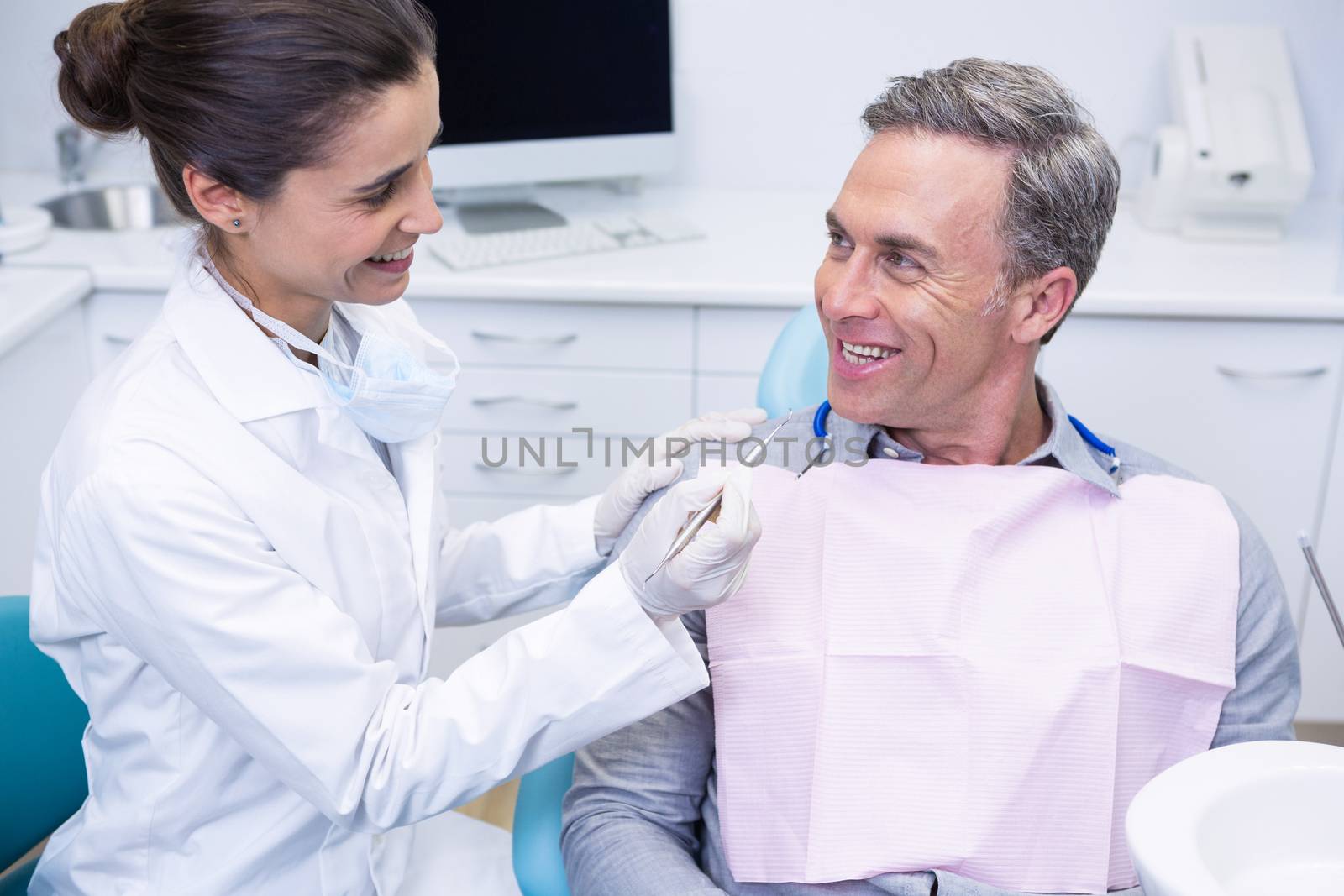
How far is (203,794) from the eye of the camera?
113 cm

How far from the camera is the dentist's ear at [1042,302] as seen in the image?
4.19ft

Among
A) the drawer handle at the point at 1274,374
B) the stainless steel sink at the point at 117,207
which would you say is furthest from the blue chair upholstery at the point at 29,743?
the drawer handle at the point at 1274,374

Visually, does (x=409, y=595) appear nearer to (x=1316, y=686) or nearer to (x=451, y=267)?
(x=451, y=267)

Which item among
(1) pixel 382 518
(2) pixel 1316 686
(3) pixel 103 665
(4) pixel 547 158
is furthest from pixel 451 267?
(2) pixel 1316 686

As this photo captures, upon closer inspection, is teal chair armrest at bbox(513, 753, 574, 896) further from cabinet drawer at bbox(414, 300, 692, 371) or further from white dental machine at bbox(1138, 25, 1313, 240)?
white dental machine at bbox(1138, 25, 1313, 240)

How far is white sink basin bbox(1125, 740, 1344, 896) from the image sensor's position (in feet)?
2.37

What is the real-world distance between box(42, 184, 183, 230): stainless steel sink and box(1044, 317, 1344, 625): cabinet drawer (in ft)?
5.88

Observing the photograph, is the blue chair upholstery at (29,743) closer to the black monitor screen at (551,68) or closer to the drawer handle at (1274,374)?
the black monitor screen at (551,68)

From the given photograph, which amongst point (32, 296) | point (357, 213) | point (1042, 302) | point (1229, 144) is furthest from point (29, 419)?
point (1229, 144)

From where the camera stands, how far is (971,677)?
119cm

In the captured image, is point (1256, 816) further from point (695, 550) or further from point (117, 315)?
point (117, 315)

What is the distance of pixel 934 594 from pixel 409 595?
509 millimetres

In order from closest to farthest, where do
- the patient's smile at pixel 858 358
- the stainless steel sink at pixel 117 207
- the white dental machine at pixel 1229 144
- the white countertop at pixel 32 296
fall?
the patient's smile at pixel 858 358
the white countertop at pixel 32 296
the white dental machine at pixel 1229 144
the stainless steel sink at pixel 117 207

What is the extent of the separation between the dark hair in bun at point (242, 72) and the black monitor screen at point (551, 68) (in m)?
1.17
